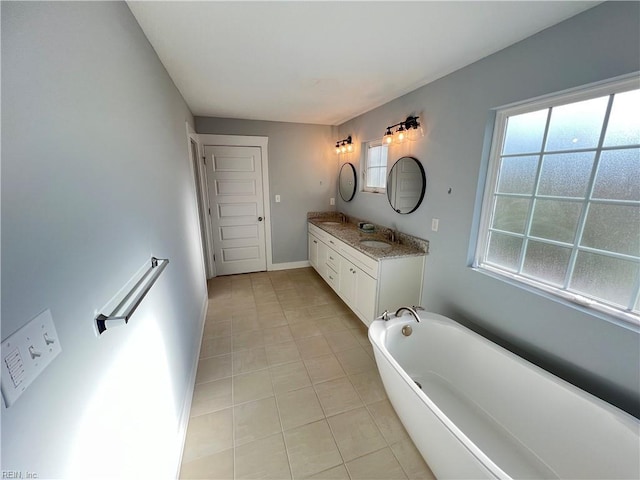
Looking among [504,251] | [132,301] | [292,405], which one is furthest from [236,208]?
[504,251]

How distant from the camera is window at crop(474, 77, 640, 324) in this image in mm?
1229

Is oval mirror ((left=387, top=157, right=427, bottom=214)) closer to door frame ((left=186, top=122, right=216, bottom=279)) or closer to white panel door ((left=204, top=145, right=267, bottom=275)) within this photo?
white panel door ((left=204, top=145, right=267, bottom=275))

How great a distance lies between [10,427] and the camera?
0.47 metres

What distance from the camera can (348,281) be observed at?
2.88 m

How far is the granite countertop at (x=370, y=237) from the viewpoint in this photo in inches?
94.3

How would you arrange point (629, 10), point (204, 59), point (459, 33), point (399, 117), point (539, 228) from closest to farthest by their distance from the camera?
point (629, 10)
point (459, 33)
point (539, 228)
point (204, 59)
point (399, 117)

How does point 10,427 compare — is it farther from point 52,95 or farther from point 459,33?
point 459,33

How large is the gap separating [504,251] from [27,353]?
7.65ft

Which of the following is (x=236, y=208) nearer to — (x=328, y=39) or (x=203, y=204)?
(x=203, y=204)

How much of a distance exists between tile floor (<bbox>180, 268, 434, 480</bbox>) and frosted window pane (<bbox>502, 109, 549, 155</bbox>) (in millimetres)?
1949

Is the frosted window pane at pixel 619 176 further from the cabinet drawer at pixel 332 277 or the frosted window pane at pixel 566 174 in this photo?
the cabinet drawer at pixel 332 277

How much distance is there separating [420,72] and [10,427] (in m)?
2.66

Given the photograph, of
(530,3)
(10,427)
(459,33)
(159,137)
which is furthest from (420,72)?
(10,427)

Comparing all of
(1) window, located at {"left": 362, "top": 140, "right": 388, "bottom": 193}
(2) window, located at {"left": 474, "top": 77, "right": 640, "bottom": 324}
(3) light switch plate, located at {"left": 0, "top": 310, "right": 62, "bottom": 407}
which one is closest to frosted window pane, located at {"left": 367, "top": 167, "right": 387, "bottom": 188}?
(1) window, located at {"left": 362, "top": 140, "right": 388, "bottom": 193}
